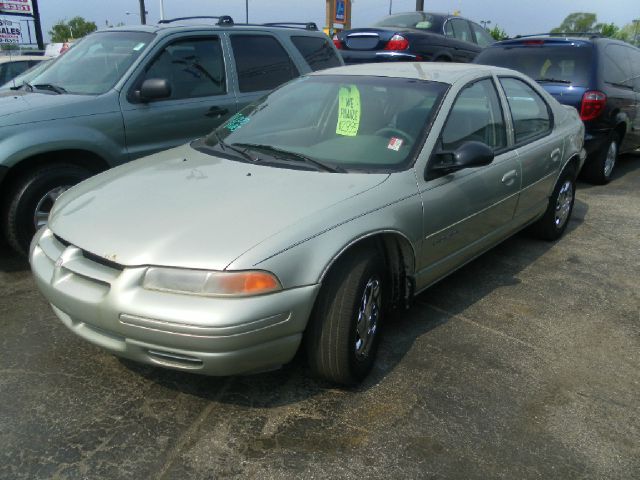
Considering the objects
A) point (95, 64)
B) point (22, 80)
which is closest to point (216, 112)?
point (95, 64)

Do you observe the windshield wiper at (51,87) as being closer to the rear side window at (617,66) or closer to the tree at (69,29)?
the rear side window at (617,66)

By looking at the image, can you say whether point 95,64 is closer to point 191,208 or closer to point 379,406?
point 191,208

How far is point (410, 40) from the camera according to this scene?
384 inches

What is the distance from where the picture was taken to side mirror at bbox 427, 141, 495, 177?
3184 millimetres

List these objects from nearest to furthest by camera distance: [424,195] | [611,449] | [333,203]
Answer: [611,449] → [333,203] → [424,195]

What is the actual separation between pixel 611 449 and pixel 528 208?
7.24ft

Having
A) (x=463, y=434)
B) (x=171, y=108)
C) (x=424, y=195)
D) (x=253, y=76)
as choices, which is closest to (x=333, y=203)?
(x=424, y=195)

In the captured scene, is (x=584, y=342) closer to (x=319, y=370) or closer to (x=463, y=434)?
(x=463, y=434)

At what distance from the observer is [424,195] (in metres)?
3.14

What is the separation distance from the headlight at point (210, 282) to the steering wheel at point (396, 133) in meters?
1.33

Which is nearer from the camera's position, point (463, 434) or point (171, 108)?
point (463, 434)

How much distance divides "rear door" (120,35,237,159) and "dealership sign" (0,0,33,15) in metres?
11.6

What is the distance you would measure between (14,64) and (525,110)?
7.57m

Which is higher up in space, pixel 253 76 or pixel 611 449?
pixel 253 76
